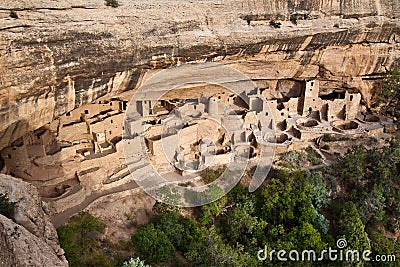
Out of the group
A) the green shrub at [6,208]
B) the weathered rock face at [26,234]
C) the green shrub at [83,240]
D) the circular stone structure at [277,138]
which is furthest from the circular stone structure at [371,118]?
the green shrub at [6,208]

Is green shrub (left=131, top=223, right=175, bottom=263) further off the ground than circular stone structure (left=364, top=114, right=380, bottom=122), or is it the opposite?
circular stone structure (left=364, top=114, right=380, bottom=122)

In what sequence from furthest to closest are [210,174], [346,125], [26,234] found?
[346,125] → [210,174] → [26,234]

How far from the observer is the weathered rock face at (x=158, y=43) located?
717cm

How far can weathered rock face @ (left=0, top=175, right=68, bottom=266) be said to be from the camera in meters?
4.42

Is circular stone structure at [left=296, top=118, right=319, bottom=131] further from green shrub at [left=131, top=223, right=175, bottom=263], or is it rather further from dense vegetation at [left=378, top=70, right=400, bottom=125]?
green shrub at [left=131, top=223, right=175, bottom=263]

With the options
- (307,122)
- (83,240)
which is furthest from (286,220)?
(83,240)

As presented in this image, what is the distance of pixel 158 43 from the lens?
908 centimetres

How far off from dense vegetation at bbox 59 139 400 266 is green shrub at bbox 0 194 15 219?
3.47 metres

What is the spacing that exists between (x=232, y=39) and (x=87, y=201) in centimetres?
566

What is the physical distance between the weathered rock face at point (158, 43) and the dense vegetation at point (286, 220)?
9.85 ft

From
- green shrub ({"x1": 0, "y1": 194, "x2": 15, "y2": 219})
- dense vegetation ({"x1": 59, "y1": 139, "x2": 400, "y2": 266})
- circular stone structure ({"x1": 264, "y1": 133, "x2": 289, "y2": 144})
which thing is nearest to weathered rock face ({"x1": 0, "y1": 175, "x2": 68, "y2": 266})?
green shrub ({"x1": 0, "y1": 194, "x2": 15, "y2": 219})

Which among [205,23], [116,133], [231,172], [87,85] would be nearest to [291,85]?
[231,172]

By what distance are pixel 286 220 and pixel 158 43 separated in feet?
21.8

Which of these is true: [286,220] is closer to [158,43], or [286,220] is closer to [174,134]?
[174,134]
